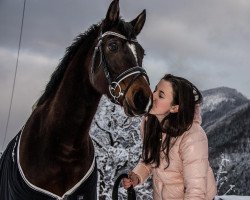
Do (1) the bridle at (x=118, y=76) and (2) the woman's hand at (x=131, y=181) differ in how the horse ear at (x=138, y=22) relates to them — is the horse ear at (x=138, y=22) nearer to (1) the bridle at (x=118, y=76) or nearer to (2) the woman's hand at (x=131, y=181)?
(1) the bridle at (x=118, y=76)

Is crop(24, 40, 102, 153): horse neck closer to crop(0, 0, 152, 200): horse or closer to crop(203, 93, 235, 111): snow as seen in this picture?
crop(0, 0, 152, 200): horse

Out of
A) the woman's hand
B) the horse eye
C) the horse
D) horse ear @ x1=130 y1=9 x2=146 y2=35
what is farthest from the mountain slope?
the woman's hand

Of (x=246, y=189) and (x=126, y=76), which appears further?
(x=246, y=189)

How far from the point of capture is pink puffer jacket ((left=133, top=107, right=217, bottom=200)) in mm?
3783

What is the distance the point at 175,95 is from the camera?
419 cm

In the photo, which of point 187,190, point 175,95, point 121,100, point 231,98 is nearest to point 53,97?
point 121,100

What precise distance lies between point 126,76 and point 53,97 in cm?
80

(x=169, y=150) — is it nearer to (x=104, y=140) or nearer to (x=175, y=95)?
(x=175, y=95)

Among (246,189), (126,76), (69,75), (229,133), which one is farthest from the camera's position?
(229,133)

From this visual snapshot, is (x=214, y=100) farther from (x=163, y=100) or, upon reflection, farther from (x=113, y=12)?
(x=163, y=100)

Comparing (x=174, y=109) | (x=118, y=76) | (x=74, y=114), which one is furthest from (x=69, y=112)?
(x=174, y=109)

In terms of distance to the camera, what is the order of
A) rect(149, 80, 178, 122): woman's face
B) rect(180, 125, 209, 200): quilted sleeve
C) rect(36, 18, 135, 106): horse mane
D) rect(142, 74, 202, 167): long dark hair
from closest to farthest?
1. rect(180, 125, 209, 200): quilted sleeve
2. rect(142, 74, 202, 167): long dark hair
3. rect(149, 80, 178, 122): woman's face
4. rect(36, 18, 135, 106): horse mane

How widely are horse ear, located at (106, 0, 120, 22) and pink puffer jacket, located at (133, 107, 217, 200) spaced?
1245 mm

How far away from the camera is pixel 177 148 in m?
4.04
